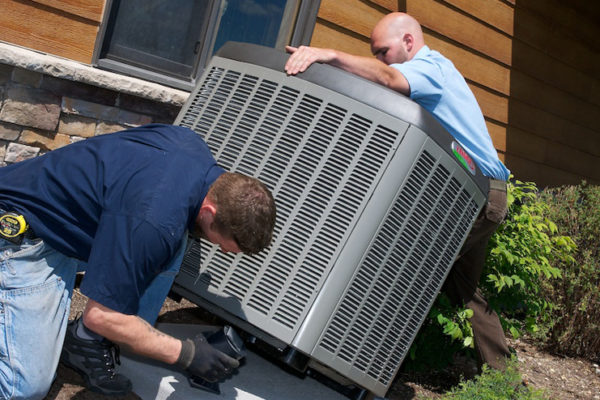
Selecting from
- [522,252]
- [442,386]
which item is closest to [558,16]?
Result: [522,252]

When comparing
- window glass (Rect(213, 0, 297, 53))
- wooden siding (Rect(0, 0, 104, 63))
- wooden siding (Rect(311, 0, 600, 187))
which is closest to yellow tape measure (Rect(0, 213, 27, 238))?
wooden siding (Rect(0, 0, 104, 63))

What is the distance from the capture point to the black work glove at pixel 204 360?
6.69 ft

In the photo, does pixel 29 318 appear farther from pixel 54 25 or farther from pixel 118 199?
pixel 54 25

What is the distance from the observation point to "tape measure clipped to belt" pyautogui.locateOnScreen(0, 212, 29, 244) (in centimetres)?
195

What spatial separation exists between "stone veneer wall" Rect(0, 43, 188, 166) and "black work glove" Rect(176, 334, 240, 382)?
1785mm

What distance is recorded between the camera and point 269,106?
227 centimetres

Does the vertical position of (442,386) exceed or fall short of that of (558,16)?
it falls short

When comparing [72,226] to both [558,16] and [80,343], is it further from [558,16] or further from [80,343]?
[558,16]

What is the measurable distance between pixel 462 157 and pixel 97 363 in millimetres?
1470

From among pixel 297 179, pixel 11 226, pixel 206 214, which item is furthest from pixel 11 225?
pixel 297 179

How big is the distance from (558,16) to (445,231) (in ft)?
15.2

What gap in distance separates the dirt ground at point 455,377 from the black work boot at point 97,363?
2.7 inches

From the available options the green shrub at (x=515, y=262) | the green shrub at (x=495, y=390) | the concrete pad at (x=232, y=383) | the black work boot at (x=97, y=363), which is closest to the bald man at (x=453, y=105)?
the green shrub at (x=515, y=262)

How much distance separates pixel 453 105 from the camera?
2.65 metres
